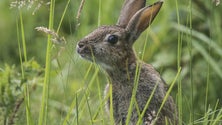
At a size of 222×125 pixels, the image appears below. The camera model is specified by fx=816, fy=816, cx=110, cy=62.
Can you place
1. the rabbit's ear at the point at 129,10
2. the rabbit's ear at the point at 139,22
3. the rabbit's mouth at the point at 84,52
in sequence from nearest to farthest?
the rabbit's mouth at the point at 84,52 → the rabbit's ear at the point at 139,22 → the rabbit's ear at the point at 129,10

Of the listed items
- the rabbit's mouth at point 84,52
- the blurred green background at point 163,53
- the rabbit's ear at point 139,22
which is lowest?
the blurred green background at point 163,53

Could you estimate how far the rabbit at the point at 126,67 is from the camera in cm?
500

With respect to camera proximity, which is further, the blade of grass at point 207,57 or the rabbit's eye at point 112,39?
the blade of grass at point 207,57

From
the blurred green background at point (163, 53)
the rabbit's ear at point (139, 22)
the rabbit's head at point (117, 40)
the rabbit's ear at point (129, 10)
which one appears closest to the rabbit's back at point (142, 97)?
the rabbit's head at point (117, 40)

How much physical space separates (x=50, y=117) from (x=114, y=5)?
208 cm

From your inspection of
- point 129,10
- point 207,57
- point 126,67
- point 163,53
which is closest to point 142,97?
point 126,67

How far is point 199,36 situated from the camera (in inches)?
262

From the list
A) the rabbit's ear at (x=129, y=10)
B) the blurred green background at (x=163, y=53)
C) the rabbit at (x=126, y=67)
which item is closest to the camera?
the rabbit at (x=126, y=67)

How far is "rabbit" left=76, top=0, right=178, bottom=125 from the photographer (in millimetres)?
5000

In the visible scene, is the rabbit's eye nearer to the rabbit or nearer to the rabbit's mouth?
the rabbit

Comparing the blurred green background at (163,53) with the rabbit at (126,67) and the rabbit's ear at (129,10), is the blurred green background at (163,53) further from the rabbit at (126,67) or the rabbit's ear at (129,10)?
the rabbit at (126,67)

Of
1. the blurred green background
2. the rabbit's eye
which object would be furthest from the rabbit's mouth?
the blurred green background

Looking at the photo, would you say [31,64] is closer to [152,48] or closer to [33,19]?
[152,48]

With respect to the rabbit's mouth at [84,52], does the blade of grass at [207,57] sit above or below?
below
